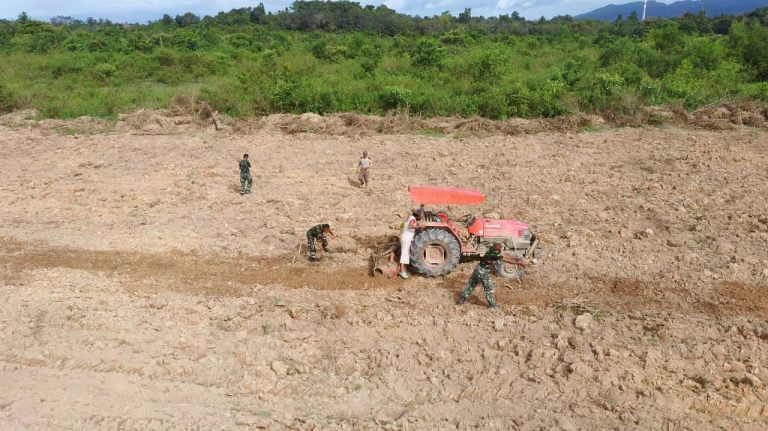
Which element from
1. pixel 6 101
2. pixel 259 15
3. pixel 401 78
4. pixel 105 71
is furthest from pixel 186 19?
pixel 401 78

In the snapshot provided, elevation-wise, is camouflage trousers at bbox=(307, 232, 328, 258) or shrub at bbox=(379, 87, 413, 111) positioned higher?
shrub at bbox=(379, 87, 413, 111)

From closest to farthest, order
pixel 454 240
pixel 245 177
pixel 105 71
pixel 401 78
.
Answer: pixel 454 240 → pixel 245 177 → pixel 401 78 → pixel 105 71

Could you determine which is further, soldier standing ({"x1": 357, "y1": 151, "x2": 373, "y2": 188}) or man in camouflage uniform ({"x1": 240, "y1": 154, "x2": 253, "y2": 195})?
soldier standing ({"x1": 357, "y1": 151, "x2": 373, "y2": 188})

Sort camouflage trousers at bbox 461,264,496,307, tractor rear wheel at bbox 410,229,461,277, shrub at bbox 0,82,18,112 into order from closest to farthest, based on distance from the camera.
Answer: camouflage trousers at bbox 461,264,496,307 < tractor rear wheel at bbox 410,229,461,277 < shrub at bbox 0,82,18,112

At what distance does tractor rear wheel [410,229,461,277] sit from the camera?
28.0 ft

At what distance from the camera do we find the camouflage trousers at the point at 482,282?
25.6ft

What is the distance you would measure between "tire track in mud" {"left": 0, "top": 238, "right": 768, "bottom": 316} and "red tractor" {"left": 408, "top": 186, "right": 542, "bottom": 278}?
250 mm

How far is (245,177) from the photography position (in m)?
12.4

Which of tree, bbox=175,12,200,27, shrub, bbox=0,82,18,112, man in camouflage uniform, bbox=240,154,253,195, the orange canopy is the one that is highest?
tree, bbox=175,12,200,27

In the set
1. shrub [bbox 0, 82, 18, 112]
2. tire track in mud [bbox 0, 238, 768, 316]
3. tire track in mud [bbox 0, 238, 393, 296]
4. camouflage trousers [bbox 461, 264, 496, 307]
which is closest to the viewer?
camouflage trousers [bbox 461, 264, 496, 307]

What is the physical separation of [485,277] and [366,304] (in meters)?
1.75

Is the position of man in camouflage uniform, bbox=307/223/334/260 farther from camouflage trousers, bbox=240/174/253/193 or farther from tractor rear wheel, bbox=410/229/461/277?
camouflage trousers, bbox=240/174/253/193

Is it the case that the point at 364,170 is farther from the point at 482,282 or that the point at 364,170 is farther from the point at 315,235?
the point at 482,282

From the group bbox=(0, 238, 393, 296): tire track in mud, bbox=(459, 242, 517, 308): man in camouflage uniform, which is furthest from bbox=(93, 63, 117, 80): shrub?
bbox=(459, 242, 517, 308): man in camouflage uniform
